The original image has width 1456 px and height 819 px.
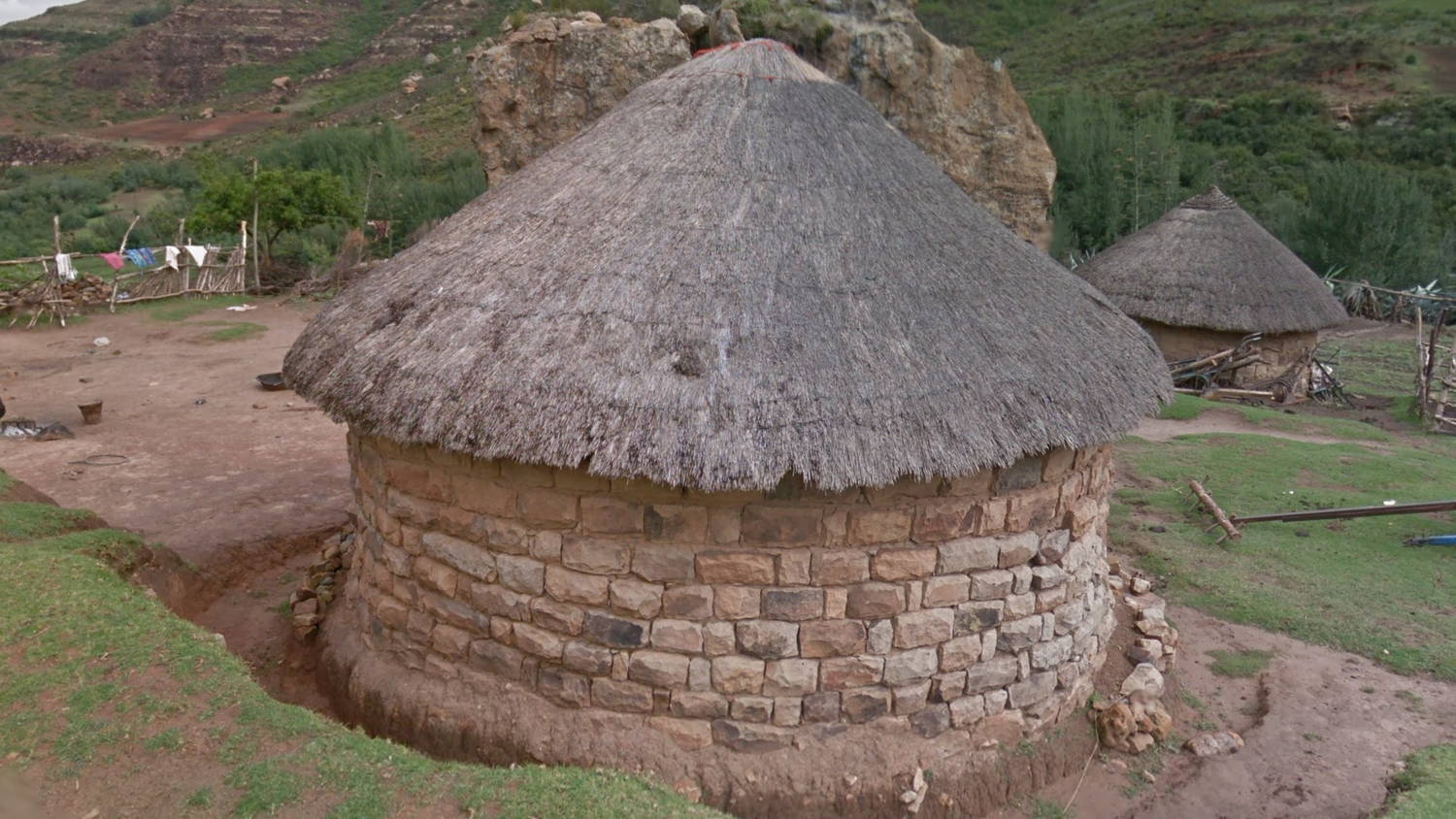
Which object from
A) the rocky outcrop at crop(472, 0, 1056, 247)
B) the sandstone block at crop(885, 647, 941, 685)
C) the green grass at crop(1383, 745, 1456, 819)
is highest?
the rocky outcrop at crop(472, 0, 1056, 247)

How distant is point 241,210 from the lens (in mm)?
21594

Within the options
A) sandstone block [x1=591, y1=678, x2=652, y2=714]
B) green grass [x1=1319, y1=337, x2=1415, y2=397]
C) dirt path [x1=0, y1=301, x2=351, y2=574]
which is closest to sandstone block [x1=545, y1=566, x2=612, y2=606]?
sandstone block [x1=591, y1=678, x2=652, y2=714]

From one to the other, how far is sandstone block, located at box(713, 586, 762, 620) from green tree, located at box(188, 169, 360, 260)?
20.7m

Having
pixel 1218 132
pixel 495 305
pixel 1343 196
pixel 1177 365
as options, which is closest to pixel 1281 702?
pixel 495 305

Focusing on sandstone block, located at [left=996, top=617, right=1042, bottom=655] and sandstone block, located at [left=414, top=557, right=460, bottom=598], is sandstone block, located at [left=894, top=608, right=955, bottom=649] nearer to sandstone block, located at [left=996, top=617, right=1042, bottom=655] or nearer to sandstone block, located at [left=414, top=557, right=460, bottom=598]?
sandstone block, located at [left=996, top=617, right=1042, bottom=655]

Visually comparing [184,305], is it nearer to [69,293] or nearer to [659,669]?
[69,293]

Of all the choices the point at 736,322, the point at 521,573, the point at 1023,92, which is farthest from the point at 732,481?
the point at 1023,92

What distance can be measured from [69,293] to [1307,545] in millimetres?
21612

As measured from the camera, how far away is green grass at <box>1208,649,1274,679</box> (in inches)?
247

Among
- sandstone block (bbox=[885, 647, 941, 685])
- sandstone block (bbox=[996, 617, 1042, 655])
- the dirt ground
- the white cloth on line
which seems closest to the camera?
sandstone block (bbox=[885, 647, 941, 685])

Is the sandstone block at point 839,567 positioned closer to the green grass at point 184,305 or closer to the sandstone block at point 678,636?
the sandstone block at point 678,636

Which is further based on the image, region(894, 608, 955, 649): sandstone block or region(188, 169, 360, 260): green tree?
region(188, 169, 360, 260): green tree

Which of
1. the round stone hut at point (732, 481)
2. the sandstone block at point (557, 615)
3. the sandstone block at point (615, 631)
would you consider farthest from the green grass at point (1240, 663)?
the sandstone block at point (557, 615)

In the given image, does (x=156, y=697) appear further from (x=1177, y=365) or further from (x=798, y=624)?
(x=1177, y=365)
